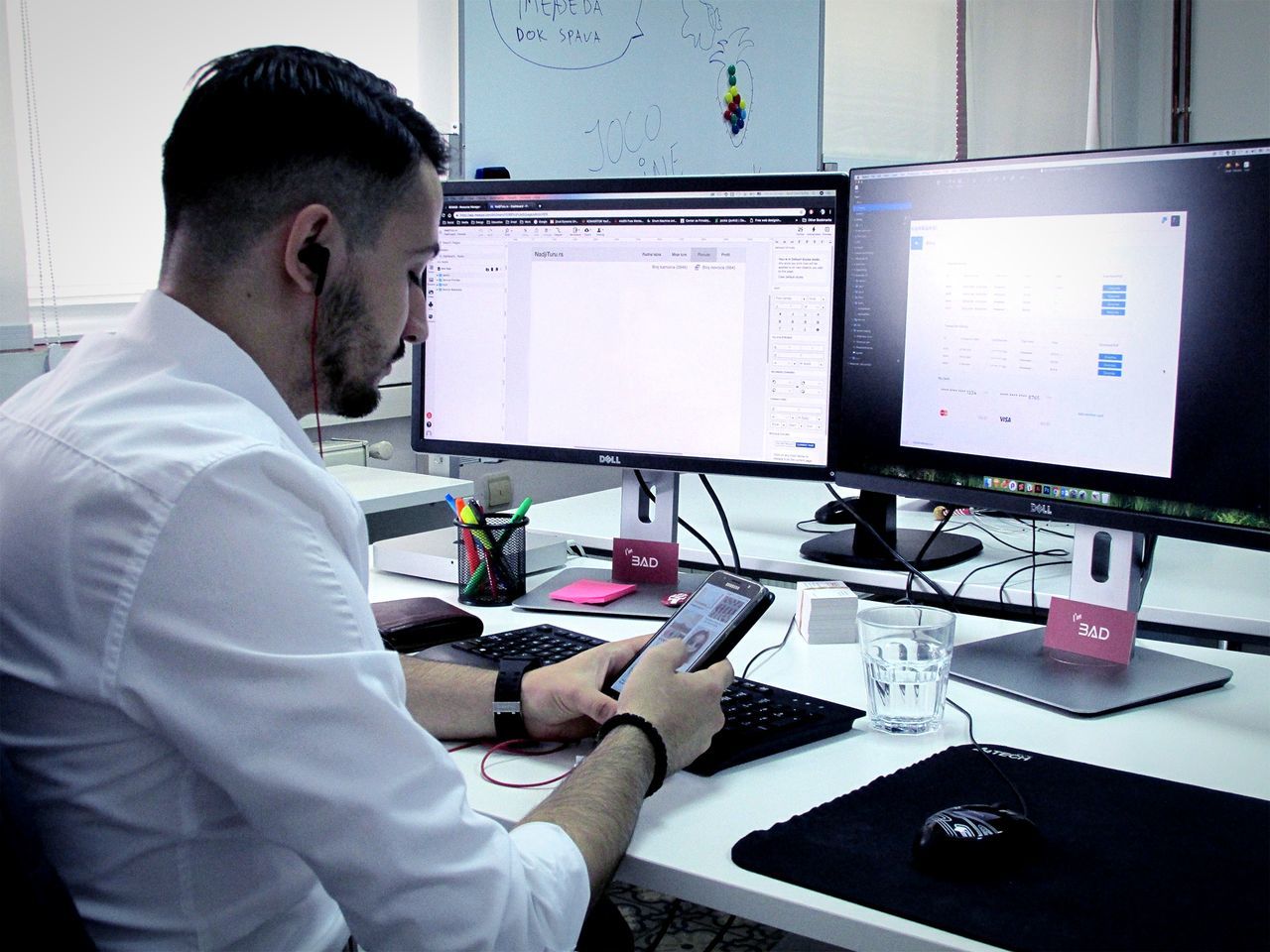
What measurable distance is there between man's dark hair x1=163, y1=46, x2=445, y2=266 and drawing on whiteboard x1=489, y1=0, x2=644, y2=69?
2076 mm

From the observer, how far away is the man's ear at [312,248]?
0.88m

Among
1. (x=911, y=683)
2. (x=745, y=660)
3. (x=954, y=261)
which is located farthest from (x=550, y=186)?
(x=911, y=683)

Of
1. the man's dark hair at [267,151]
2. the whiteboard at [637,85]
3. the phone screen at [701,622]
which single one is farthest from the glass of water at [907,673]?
the whiteboard at [637,85]

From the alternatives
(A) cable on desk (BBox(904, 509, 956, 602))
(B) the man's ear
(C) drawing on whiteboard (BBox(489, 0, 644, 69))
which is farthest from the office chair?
(C) drawing on whiteboard (BBox(489, 0, 644, 69))

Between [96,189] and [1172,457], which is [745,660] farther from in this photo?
[96,189]

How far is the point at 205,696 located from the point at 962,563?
4.00ft

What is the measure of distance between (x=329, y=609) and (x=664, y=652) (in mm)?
432

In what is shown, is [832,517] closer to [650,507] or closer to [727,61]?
[650,507]

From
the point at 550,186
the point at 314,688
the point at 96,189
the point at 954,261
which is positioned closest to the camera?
the point at 314,688

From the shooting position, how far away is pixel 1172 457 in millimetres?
1137

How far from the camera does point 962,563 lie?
1702mm

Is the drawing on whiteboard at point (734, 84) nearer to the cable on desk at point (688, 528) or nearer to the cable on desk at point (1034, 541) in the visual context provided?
the cable on desk at point (1034, 541)

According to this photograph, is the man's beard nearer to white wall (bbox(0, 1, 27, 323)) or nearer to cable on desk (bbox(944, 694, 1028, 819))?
cable on desk (bbox(944, 694, 1028, 819))

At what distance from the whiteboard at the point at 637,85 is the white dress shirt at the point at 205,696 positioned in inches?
87.4
